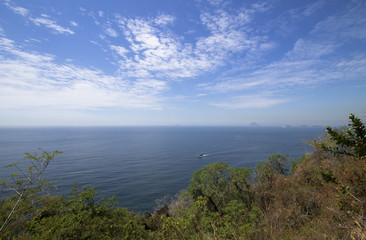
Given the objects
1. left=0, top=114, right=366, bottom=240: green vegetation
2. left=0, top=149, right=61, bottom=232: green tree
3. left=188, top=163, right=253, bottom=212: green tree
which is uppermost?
left=0, top=149, right=61, bottom=232: green tree

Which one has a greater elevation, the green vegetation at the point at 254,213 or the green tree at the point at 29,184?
the green tree at the point at 29,184

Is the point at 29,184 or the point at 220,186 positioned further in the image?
the point at 220,186

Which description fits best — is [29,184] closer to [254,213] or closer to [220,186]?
[254,213]

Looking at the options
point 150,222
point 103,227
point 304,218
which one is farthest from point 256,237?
point 150,222

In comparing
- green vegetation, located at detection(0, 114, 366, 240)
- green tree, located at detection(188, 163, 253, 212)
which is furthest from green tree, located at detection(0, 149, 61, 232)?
green tree, located at detection(188, 163, 253, 212)

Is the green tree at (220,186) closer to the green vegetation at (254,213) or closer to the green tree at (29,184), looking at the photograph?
the green vegetation at (254,213)

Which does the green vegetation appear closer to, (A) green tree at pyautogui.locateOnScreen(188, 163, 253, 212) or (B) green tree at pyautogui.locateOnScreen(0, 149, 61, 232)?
(B) green tree at pyautogui.locateOnScreen(0, 149, 61, 232)

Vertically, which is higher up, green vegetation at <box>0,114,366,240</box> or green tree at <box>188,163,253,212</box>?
green vegetation at <box>0,114,366,240</box>

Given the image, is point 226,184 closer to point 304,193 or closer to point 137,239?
point 304,193

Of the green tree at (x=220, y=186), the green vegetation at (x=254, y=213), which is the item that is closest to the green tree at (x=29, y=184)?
the green vegetation at (x=254, y=213)

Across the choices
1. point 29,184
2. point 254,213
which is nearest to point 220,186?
point 254,213

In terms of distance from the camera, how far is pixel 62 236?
1097 centimetres

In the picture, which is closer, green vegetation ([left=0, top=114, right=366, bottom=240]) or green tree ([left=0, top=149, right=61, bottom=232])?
green tree ([left=0, top=149, right=61, bottom=232])

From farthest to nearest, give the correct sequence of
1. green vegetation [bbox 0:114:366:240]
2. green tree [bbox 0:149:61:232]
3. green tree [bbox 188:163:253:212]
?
green tree [bbox 188:163:253:212], green vegetation [bbox 0:114:366:240], green tree [bbox 0:149:61:232]
